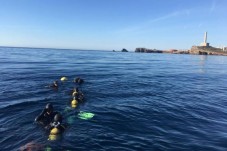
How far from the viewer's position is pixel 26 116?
52.3 ft

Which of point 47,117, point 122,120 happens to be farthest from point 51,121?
point 122,120

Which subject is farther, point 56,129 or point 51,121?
point 51,121

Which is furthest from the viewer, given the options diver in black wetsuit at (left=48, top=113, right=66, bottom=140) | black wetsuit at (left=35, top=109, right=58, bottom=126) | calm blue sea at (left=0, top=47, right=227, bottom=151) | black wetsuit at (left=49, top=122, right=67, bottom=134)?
black wetsuit at (left=35, top=109, right=58, bottom=126)

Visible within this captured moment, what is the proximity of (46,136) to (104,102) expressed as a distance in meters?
7.99

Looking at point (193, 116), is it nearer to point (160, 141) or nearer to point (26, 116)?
point (160, 141)

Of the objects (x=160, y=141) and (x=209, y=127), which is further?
(x=209, y=127)

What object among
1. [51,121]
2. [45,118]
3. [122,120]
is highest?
[45,118]

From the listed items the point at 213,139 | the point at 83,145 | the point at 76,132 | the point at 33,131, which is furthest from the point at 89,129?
the point at 213,139

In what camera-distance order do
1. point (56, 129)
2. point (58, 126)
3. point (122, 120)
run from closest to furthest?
point (56, 129), point (58, 126), point (122, 120)

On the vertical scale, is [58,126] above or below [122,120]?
above

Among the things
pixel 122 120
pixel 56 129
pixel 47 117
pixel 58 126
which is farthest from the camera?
pixel 122 120

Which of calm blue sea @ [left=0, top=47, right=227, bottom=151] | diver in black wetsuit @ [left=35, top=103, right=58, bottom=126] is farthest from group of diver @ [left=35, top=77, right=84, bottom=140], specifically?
calm blue sea @ [left=0, top=47, right=227, bottom=151]

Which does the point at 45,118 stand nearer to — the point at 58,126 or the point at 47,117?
the point at 47,117

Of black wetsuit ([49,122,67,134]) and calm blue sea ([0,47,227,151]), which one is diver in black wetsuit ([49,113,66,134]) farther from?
calm blue sea ([0,47,227,151])
